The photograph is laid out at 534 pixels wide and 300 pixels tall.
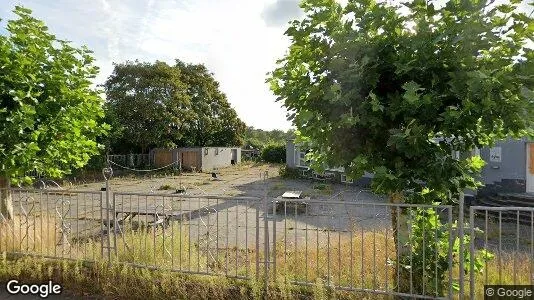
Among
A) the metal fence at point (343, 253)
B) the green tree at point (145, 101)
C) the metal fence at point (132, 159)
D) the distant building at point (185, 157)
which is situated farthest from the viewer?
the distant building at point (185, 157)

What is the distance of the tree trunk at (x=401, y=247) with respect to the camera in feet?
13.0

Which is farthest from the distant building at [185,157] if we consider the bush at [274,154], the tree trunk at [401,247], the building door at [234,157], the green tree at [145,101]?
the tree trunk at [401,247]

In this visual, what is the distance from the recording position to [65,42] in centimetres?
566

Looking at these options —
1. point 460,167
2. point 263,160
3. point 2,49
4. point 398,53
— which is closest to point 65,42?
point 2,49

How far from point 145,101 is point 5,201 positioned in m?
22.9

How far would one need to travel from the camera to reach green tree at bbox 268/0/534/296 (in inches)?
129

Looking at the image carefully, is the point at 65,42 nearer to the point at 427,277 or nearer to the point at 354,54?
the point at 354,54

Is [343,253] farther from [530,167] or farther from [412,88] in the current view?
[530,167]

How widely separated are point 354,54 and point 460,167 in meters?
1.66

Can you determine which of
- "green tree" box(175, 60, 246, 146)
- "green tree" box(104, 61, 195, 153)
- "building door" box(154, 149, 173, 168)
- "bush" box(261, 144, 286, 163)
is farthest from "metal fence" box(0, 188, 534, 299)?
"bush" box(261, 144, 286, 163)

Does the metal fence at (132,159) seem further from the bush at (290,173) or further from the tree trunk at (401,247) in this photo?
the tree trunk at (401,247)

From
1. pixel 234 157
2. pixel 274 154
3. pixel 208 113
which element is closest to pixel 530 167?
pixel 208 113

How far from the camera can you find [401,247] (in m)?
4.11

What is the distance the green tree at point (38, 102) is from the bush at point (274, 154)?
32.8 m
